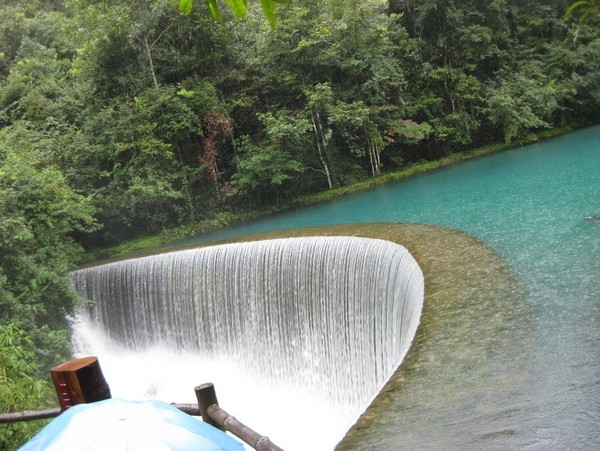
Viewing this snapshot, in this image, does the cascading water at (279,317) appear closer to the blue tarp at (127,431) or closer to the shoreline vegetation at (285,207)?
the blue tarp at (127,431)

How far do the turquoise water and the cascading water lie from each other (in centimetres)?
107

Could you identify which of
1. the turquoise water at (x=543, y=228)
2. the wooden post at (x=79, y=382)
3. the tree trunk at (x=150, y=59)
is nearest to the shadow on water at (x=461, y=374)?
the turquoise water at (x=543, y=228)

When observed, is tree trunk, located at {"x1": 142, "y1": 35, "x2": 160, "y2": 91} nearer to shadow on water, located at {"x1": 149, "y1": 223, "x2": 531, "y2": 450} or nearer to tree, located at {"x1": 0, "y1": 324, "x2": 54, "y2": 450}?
tree, located at {"x1": 0, "y1": 324, "x2": 54, "y2": 450}

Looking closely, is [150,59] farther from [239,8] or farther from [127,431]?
[239,8]

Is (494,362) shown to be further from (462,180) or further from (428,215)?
(462,180)

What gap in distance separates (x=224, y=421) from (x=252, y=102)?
559 inches

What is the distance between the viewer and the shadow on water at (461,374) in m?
2.73

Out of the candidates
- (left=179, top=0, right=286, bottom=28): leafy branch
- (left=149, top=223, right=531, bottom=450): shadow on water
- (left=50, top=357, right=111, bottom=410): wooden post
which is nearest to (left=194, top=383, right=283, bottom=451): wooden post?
(left=50, top=357, right=111, bottom=410): wooden post

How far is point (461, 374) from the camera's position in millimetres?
3309

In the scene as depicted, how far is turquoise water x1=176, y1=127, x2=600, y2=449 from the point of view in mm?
2850

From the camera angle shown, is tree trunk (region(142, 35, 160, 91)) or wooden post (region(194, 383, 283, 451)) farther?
tree trunk (region(142, 35, 160, 91))

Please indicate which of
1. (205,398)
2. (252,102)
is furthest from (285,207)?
(205,398)

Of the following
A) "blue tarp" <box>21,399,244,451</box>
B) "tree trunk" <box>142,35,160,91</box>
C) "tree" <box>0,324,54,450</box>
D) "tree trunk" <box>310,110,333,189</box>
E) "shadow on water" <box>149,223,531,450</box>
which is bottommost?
Answer: "shadow on water" <box>149,223,531,450</box>

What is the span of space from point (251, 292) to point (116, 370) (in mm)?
3053
